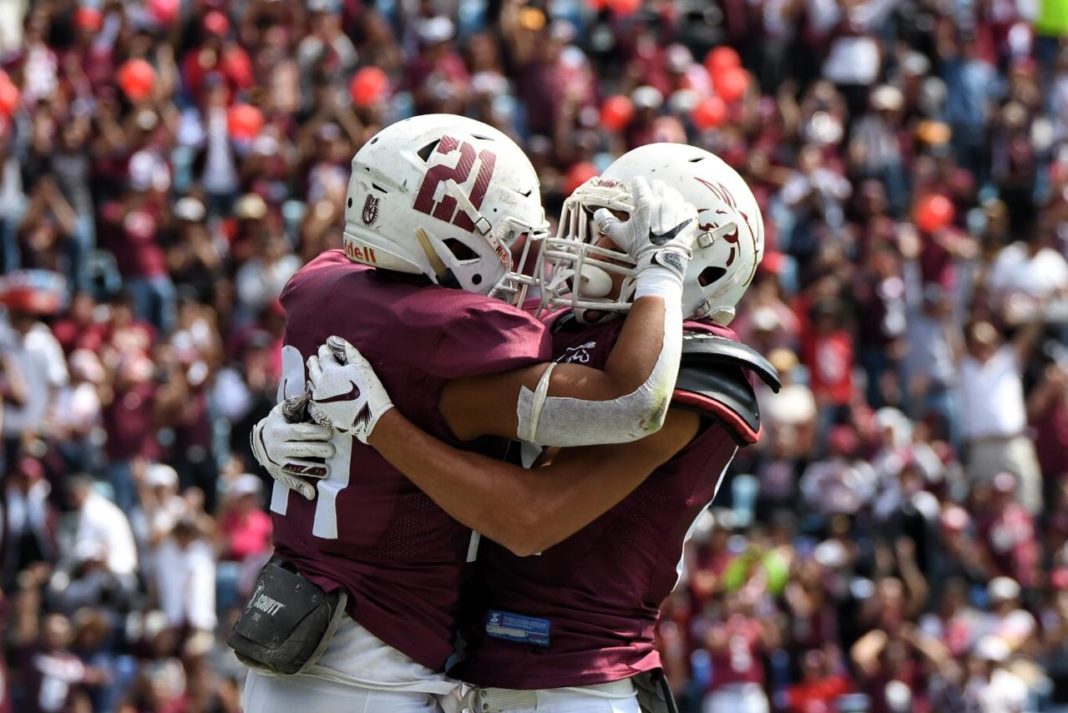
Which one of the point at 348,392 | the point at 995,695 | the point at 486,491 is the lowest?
the point at 995,695

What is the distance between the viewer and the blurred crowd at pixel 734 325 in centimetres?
1177

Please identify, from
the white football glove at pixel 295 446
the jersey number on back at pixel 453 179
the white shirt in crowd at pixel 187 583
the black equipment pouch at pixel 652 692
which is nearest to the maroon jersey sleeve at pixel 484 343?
the jersey number on back at pixel 453 179

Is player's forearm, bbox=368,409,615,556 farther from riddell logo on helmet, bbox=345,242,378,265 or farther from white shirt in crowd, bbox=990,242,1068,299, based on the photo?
white shirt in crowd, bbox=990,242,1068,299

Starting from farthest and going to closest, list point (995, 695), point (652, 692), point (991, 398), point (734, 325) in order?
point (991, 398)
point (734, 325)
point (995, 695)
point (652, 692)

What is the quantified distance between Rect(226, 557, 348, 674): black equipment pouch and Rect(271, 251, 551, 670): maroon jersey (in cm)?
5

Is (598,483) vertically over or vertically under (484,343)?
under

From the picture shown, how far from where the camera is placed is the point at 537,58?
16.0 meters

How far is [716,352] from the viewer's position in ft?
14.2

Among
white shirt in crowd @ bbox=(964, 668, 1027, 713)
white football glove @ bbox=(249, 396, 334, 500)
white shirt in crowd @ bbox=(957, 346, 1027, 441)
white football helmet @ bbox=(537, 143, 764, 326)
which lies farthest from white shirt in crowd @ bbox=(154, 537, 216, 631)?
white football helmet @ bbox=(537, 143, 764, 326)

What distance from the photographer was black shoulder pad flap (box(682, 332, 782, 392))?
4316 millimetres

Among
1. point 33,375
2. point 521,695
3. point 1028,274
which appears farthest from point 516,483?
point 1028,274

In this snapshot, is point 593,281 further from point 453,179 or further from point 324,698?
point 324,698

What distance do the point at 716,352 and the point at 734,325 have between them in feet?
31.7

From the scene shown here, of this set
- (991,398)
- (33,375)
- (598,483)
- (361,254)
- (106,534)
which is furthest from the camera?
(991,398)
